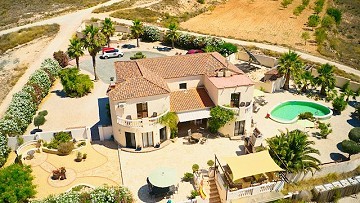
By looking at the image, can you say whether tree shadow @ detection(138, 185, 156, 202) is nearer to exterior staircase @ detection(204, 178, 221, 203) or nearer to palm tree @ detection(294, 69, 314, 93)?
exterior staircase @ detection(204, 178, 221, 203)

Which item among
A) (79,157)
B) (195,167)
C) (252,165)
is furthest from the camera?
(79,157)

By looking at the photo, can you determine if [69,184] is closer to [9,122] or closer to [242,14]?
[9,122]

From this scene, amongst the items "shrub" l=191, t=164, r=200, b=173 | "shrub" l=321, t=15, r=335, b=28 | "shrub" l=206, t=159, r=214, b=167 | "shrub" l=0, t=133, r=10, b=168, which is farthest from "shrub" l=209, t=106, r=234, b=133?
"shrub" l=321, t=15, r=335, b=28

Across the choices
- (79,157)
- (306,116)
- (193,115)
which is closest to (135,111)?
(193,115)

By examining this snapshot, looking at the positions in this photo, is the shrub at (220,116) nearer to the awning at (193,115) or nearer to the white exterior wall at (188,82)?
the awning at (193,115)

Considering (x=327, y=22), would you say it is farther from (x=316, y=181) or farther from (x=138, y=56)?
(x=316, y=181)

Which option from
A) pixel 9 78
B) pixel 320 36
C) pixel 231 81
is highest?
pixel 231 81

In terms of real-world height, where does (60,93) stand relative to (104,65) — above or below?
below
